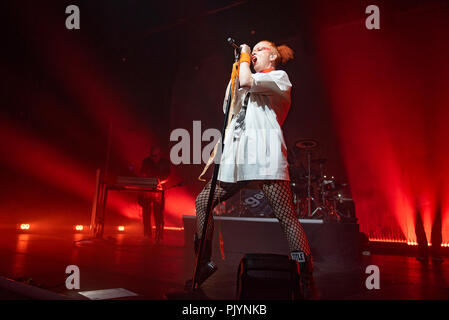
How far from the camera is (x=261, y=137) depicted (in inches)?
72.8

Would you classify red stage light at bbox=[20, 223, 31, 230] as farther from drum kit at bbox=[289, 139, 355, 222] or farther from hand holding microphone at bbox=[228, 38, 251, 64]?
hand holding microphone at bbox=[228, 38, 251, 64]

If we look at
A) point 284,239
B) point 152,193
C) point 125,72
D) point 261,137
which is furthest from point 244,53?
point 125,72

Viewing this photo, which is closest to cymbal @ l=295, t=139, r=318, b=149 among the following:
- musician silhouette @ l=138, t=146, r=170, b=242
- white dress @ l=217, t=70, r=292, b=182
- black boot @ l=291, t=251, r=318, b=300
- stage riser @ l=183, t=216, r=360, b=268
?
stage riser @ l=183, t=216, r=360, b=268

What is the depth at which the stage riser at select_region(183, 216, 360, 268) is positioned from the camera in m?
3.39

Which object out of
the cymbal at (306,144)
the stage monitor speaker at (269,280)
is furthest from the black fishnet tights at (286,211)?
the cymbal at (306,144)

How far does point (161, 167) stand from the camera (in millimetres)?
5766

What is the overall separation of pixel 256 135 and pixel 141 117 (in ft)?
21.1

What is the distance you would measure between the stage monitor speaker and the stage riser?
1.84 metres

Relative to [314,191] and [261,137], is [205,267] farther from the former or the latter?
[314,191]

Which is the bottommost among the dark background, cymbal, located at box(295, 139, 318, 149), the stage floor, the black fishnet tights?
the stage floor

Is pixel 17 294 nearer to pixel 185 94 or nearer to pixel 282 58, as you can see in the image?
pixel 282 58

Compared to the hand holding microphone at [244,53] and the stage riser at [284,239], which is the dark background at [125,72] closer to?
the stage riser at [284,239]

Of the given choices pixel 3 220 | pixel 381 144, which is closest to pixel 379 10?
pixel 381 144

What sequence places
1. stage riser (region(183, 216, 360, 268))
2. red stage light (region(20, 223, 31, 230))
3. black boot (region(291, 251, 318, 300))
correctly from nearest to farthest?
1. black boot (region(291, 251, 318, 300))
2. stage riser (region(183, 216, 360, 268))
3. red stage light (region(20, 223, 31, 230))
